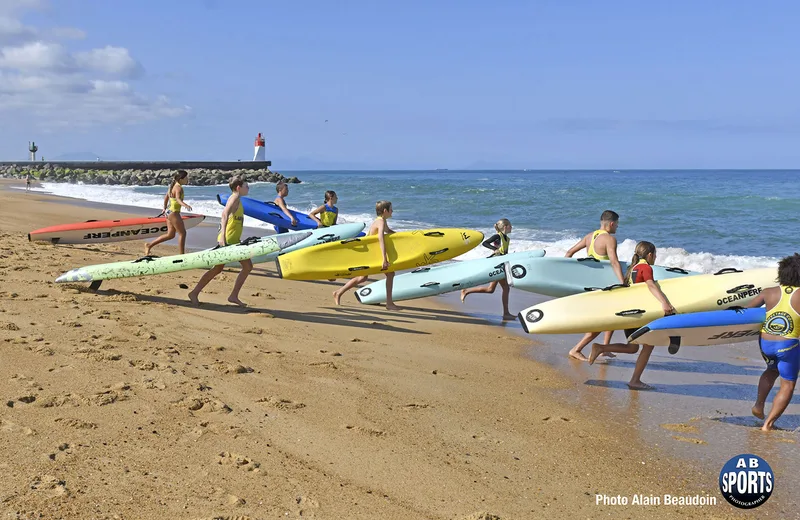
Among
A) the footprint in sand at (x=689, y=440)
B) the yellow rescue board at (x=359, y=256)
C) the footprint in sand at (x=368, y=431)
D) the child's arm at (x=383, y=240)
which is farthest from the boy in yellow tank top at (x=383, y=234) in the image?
the footprint in sand at (x=689, y=440)

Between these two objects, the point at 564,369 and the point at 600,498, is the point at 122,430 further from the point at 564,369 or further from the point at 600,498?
the point at 564,369

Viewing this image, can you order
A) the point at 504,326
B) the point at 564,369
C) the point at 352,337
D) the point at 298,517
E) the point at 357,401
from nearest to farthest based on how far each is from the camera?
the point at 298,517
the point at 357,401
the point at 564,369
the point at 352,337
the point at 504,326

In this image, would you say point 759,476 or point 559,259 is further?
point 559,259

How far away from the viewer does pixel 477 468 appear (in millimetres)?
3801

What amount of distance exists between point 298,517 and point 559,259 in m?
5.55

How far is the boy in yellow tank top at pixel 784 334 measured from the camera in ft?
15.3

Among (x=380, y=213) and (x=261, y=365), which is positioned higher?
(x=380, y=213)

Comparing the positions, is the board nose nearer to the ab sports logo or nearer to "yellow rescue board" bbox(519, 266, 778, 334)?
"yellow rescue board" bbox(519, 266, 778, 334)

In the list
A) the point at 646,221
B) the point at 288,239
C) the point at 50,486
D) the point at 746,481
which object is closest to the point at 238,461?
the point at 50,486

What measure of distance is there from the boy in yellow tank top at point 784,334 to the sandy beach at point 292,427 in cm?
102

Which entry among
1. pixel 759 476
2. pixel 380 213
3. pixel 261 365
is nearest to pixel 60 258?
pixel 380 213

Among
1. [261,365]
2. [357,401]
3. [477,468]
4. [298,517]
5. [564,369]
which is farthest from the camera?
[564,369]

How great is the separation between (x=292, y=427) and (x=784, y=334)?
3350mm

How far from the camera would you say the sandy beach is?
3320 millimetres
